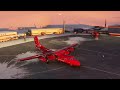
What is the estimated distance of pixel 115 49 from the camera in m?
58.3

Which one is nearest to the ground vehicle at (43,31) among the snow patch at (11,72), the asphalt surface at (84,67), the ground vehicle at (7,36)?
the ground vehicle at (7,36)

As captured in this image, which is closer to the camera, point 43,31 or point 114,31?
point 114,31

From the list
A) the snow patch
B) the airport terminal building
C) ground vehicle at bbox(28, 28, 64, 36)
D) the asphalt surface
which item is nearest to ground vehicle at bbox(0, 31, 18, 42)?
ground vehicle at bbox(28, 28, 64, 36)

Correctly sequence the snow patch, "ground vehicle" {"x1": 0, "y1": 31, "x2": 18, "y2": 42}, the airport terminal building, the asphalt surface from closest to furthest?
the asphalt surface
the snow patch
"ground vehicle" {"x1": 0, "y1": 31, "x2": 18, "y2": 42}
the airport terminal building

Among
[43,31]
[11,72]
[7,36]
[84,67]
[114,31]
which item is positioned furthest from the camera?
[43,31]

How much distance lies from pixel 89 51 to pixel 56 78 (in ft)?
78.4

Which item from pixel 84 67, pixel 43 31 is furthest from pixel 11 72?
pixel 43 31

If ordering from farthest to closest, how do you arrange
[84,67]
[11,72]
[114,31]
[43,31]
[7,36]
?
1. [43,31]
2. [114,31]
3. [7,36]
4. [84,67]
5. [11,72]

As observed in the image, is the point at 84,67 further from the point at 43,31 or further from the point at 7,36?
the point at 43,31

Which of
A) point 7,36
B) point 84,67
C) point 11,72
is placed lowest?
point 11,72

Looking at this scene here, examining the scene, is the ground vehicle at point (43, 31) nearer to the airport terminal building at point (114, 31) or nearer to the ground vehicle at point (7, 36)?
the ground vehicle at point (7, 36)

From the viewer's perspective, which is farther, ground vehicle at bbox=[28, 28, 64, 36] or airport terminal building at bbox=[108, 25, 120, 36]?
ground vehicle at bbox=[28, 28, 64, 36]

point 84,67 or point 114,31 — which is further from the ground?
point 114,31

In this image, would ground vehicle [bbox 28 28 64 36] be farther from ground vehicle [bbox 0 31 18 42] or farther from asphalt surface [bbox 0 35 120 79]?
asphalt surface [bbox 0 35 120 79]
